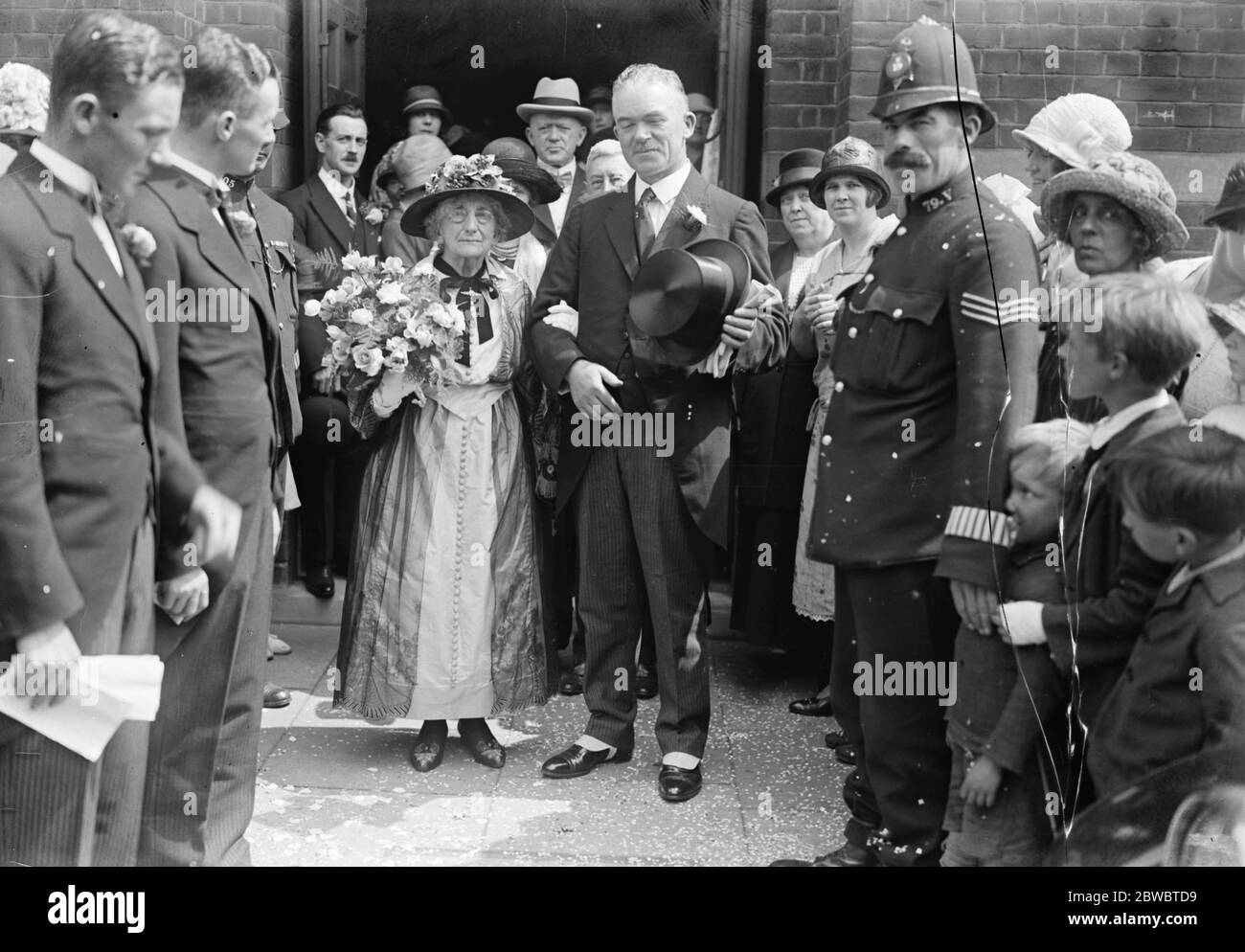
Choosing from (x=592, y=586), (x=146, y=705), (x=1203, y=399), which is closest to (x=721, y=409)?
(x=592, y=586)

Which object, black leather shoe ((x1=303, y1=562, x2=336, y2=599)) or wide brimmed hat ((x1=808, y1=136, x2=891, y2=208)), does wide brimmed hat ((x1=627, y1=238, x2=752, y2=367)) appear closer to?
wide brimmed hat ((x1=808, y1=136, x2=891, y2=208))

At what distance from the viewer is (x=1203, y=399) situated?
9.54 ft

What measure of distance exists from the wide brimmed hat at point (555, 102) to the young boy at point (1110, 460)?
1925 millimetres

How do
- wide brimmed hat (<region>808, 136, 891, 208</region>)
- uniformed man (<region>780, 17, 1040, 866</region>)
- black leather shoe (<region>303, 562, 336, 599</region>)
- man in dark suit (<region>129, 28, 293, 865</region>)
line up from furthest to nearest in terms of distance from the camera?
black leather shoe (<region>303, 562, 336, 599</region>), wide brimmed hat (<region>808, 136, 891, 208</region>), uniformed man (<region>780, 17, 1040, 866</region>), man in dark suit (<region>129, 28, 293, 865</region>)

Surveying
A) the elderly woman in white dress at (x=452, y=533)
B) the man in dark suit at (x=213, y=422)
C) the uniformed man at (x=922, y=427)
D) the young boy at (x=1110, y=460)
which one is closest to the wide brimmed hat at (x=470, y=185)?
the elderly woman in white dress at (x=452, y=533)

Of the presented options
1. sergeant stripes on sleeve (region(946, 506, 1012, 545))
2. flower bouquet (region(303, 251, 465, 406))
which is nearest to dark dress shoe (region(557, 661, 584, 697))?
flower bouquet (region(303, 251, 465, 406))

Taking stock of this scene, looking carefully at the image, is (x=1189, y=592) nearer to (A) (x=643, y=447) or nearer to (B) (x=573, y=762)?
(A) (x=643, y=447)

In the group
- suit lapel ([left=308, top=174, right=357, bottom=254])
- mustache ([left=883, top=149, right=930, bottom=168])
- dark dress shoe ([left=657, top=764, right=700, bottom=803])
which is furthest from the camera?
suit lapel ([left=308, top=174, right=357, bottom=254])

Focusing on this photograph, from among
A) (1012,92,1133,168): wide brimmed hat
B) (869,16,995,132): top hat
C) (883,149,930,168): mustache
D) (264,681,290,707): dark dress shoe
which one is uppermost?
(869,16,995,132): top hat

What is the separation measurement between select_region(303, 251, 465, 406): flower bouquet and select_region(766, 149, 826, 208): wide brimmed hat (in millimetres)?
1187

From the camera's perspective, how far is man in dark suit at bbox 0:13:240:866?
2.69m

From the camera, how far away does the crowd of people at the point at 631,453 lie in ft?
9.16

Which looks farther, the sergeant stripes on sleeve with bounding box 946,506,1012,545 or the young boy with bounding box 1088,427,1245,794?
the sergeant stripes on sleeve with bounding box 946,506,1012,545
